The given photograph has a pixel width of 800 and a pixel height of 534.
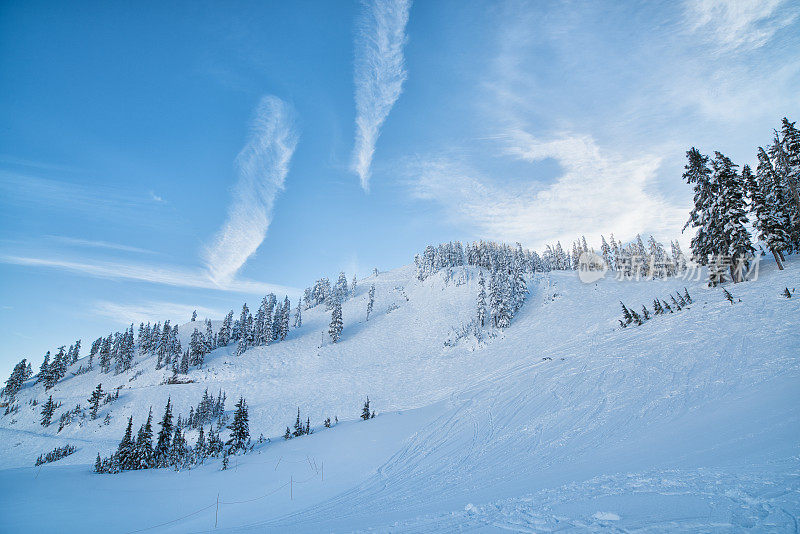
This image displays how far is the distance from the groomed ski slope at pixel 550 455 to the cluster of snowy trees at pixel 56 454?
2079 mm

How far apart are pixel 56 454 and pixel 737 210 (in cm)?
7097

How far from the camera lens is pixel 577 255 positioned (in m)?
102

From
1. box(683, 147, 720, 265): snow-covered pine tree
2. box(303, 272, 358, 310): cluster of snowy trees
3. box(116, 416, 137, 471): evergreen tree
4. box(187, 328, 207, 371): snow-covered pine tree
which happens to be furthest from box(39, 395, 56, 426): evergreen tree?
box(683, 147, 720, 265): snow-covered pine tree

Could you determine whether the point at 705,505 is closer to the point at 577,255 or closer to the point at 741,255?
the point at 741,255

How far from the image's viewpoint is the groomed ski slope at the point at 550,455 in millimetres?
5453

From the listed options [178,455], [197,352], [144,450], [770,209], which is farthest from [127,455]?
[770,209]

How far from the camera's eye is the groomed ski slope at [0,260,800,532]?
5453mm

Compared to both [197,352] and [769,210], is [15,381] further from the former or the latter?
[769,210]

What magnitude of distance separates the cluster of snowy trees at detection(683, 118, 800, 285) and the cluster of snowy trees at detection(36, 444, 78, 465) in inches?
2662

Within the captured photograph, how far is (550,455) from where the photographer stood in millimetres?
10148

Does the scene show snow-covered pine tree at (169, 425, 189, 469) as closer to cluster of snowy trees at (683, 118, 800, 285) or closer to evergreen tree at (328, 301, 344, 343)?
evergreen tree at (328, 301, 344, 343)

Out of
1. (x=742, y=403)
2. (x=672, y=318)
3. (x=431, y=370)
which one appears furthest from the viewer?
(x=431, y=370)

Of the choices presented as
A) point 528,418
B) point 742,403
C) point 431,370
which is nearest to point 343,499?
point 528,418

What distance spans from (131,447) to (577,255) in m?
113
